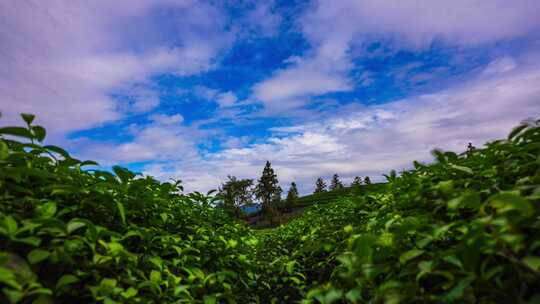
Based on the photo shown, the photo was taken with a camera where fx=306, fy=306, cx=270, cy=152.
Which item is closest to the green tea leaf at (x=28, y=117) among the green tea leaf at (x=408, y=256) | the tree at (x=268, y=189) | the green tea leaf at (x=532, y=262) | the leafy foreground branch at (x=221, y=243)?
the leafy foreground branch at (x=221, y=243)

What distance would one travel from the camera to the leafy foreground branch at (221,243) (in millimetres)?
1528

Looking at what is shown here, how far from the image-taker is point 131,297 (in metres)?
1.98

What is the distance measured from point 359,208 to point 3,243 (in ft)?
14.4

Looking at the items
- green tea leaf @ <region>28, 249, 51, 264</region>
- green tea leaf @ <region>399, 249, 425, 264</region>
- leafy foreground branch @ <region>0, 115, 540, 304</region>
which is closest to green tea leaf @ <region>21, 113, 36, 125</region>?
leafy foreground branch @ <region>0, 115, 540, 304</region>

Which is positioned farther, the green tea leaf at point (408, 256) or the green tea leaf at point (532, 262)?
the green tea leaf at point (408, 256)

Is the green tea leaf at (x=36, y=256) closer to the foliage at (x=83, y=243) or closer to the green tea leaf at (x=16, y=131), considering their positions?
the foliage at (x=83, y=243)

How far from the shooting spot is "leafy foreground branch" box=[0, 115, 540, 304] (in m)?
1.53

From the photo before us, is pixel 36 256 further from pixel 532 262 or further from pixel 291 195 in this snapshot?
pixel 291 195

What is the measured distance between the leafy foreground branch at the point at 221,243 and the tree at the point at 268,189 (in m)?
61.0

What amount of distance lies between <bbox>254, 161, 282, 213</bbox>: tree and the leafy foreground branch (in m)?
61.0

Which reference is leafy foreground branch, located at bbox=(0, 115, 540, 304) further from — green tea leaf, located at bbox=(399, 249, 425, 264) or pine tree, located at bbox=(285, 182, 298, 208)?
pine tree, located at bbox=(285, 182, 298, 208)

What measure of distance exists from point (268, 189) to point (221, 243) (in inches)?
2428

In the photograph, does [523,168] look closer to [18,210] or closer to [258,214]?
[18,210]

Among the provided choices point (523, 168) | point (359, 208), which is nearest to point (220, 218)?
point (359, 208)
